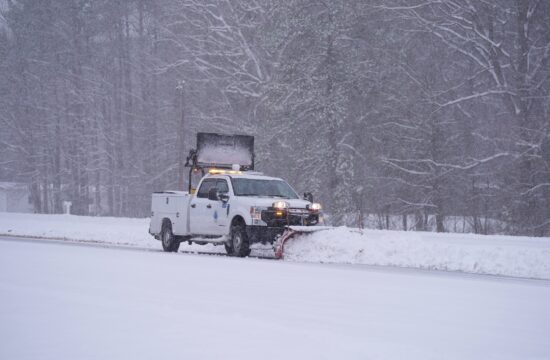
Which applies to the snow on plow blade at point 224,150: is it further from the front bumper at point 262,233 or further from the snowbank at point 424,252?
the snowbank at point 424,252

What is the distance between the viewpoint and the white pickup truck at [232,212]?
21609 millimetres

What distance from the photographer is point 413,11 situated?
4181 centimetres

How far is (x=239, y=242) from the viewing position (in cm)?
2180

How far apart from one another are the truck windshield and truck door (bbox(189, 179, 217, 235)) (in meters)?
0.85

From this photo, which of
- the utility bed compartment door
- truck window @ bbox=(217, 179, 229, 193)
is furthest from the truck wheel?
the utility bed compartment door

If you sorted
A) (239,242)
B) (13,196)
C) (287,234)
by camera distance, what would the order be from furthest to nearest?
(13,196), (239,242), (287,234)

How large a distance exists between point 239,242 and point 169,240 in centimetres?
354

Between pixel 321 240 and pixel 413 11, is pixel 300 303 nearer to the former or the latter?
pixel 321 240

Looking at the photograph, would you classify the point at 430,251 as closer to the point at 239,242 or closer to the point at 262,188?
the point at 239,242

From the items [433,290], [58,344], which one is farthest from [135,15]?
[58,344]

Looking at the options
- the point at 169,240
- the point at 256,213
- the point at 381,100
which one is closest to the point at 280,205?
the point at 256,213

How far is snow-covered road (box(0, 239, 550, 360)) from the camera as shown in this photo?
8570 millimetres

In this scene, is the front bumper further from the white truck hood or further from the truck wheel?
the white truck hood

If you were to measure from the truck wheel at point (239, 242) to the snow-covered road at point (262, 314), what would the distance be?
386 cm
